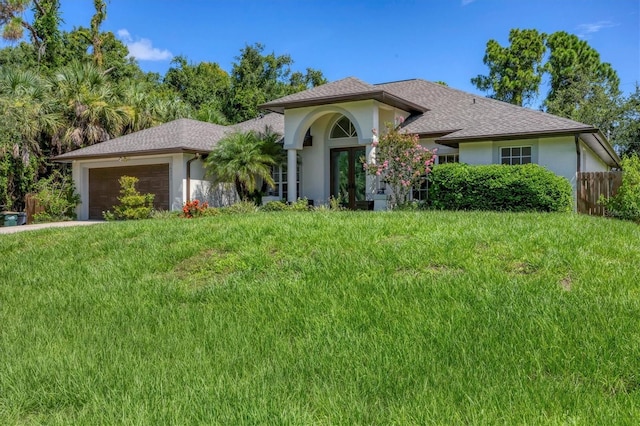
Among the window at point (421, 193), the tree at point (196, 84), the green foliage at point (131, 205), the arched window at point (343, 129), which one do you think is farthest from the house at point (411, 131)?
the tree at point (196, 84)

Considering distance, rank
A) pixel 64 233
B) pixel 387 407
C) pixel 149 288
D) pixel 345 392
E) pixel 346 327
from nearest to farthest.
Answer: pixel 387 407 → pixel 345 392 → pixel 346 327 → pixel 149 288 → pixel 64 233

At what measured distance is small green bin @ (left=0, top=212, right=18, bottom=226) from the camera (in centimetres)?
2128

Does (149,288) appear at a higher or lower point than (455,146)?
lower

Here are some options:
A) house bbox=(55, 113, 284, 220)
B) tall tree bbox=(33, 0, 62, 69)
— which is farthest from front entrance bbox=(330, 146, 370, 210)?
tall tree bbox=(33, 0, 62, 69)

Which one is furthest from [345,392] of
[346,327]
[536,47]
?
[536,47]

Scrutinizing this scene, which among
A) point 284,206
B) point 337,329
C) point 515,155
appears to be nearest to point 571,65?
point 515,155

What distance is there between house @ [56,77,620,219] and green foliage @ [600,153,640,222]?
2.68 metres

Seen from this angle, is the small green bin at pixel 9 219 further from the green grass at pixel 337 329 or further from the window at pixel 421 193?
the window at pixel 421 193

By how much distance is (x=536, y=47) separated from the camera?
40656 millimetres

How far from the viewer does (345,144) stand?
19219 mm

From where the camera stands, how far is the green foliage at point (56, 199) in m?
21.8

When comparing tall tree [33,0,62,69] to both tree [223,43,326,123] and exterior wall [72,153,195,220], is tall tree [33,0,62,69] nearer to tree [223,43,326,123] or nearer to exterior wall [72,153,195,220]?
tree [223,43,326,123]

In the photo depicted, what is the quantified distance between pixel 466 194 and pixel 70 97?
19717 mm

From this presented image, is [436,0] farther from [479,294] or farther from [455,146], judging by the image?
[479,294]
